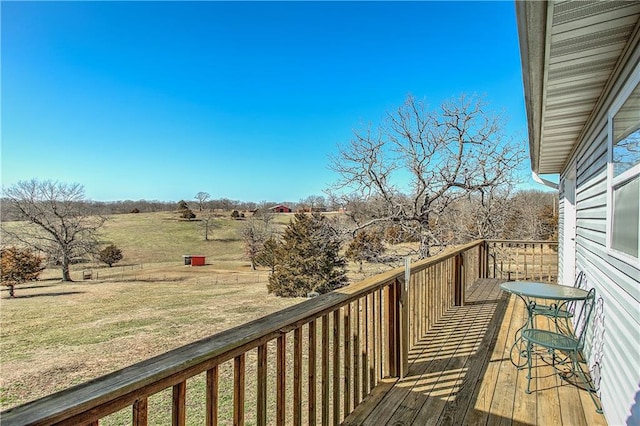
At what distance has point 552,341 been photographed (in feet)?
8.61

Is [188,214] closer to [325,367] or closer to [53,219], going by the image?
[53,219]

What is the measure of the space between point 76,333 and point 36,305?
259 inches

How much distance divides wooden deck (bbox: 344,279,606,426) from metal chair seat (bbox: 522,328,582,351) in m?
0.36

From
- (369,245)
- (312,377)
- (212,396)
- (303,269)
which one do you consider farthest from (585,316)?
(303,269)

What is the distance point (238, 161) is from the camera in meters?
28.6

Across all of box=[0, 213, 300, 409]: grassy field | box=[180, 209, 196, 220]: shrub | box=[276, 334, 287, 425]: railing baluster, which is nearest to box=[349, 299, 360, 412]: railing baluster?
box=[276, 334, 287, 425]: railing baluster

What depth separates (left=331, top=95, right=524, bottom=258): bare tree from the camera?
11.2 m

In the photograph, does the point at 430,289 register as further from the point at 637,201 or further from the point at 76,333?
the point at 76,333

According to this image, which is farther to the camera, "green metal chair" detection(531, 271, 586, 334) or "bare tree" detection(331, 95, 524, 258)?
"bare tree" detection(331, 95, 524, 258)

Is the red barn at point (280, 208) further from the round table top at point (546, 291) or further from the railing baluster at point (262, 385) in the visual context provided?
the railing baluster at point (262, 385)

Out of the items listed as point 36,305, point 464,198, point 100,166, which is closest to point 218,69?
point 464,198

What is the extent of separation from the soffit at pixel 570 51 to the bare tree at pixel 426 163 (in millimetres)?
8511

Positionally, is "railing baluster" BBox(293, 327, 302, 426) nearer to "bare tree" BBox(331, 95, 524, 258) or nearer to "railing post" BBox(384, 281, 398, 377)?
"railing post" BBox(384, 281, 398, 377)

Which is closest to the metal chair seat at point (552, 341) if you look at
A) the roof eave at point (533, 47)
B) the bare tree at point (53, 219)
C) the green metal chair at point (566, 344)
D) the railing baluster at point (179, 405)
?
the green metal chair at point (566, 344)
